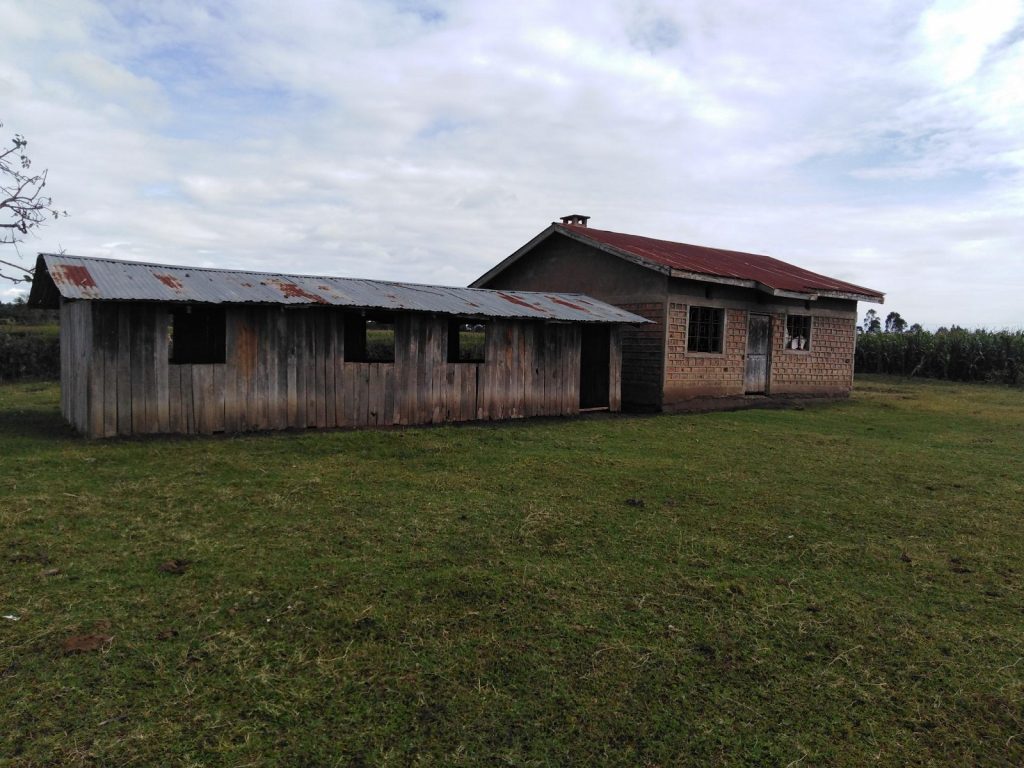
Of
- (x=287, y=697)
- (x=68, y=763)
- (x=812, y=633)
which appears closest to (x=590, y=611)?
(x=812, y=633)

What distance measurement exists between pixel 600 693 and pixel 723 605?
1.44 metres

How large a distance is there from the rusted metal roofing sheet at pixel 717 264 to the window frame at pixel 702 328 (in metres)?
0.98

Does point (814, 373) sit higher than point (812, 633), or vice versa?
point (814, 373)

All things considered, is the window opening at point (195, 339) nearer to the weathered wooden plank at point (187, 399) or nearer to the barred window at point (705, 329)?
the weathered wooden plank at point (187, 399)

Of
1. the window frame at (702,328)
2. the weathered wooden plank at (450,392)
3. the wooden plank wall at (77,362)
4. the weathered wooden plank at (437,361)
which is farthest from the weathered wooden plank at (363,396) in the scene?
the window frame at (702,328)

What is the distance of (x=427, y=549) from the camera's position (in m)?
5.36

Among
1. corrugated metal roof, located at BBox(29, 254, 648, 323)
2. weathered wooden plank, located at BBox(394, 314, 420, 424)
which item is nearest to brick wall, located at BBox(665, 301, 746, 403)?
corrugated metal roof, located at BBox(29, 254, 648, 323)

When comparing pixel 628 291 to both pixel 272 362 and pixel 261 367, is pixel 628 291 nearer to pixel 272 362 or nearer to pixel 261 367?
pixel 272 362

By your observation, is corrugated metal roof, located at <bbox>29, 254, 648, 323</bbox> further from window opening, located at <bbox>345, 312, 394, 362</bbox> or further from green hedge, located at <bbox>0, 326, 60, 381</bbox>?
green hedge, located at <bbox>0, 326, 60, 381</bbox>

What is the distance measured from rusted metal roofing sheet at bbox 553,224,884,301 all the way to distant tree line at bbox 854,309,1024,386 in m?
11.6

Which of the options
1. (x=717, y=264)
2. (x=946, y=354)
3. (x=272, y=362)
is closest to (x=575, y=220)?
(x=717, y=264)

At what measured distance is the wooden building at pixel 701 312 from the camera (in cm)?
1521

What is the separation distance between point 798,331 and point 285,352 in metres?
14.1

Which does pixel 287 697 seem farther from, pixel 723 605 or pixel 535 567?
pixel 723 605
